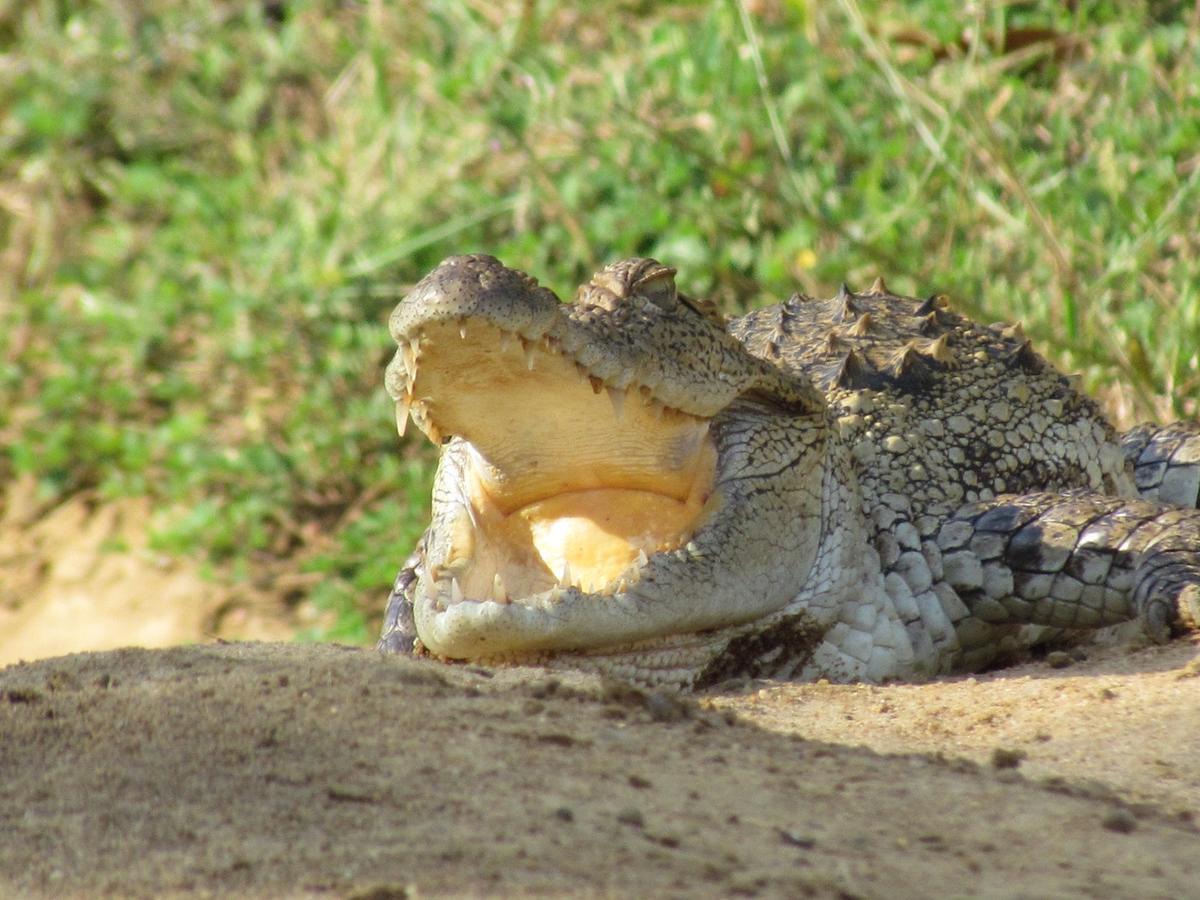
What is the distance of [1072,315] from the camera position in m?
4.62

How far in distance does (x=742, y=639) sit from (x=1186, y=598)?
0.88 metres

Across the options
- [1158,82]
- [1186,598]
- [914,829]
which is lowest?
[914,829]

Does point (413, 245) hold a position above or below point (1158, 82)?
below

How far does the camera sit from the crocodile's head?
2.76m

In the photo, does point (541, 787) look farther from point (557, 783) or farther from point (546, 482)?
point (546, 482)

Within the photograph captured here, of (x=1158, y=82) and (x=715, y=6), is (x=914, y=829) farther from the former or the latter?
(x=715, y=6)

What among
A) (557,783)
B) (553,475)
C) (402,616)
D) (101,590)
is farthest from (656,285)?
(101,590)

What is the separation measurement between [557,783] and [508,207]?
428 cm

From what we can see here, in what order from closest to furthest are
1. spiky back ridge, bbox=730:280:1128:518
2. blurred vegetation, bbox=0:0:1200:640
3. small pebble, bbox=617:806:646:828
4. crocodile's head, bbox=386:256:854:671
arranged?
small pebble, bbox=617:806:646:828 < crocodile's head, bbox=386:256:854:671 < spiky back ridge, bbox=730:280:1128:518 < blurred vegetation, bbox=0:0:1200:640

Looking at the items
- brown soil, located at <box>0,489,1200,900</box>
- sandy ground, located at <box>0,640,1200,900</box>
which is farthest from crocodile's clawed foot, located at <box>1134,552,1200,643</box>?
sandy ground, located at <box>0,640,1200,900</box>

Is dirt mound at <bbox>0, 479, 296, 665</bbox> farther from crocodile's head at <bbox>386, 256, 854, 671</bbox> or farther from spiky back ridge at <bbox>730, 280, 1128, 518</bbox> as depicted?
crocodile's head at <bbox>386, 256, 854, 671</bbox>

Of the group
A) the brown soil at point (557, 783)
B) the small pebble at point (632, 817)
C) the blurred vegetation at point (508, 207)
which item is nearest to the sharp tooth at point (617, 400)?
the brown soil at point (557, 783)

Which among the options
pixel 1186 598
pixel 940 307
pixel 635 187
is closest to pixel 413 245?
pixel 635 187

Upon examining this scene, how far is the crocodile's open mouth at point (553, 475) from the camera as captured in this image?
9.38 ft
